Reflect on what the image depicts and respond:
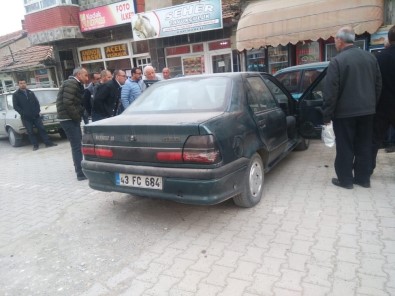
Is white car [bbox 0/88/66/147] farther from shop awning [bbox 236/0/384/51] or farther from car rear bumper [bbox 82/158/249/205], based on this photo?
car rear bumper [bbox 82/158/249/205]

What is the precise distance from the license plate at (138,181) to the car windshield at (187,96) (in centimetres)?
86

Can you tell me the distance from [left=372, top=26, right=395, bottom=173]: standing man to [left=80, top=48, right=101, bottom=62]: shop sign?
14362 millimetres

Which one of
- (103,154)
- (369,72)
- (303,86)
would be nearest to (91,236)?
(103,154)

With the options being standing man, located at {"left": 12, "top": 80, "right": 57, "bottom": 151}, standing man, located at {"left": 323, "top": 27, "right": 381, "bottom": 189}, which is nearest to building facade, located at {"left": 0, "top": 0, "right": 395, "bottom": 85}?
standing man, located at {"left": 323, "top": 27, "right": 381, "bottom": 189}

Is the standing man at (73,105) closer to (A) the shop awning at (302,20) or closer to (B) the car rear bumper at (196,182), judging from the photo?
(B) the car rear bumper at (196,182)

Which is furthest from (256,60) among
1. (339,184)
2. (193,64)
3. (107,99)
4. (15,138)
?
(15,138)

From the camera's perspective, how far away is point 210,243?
3.13 metres

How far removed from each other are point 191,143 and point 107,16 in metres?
12.6

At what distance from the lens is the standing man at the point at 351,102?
12.5ft

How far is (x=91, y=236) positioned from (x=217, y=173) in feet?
5.20

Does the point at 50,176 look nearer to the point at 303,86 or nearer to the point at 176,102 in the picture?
the point at 176,102

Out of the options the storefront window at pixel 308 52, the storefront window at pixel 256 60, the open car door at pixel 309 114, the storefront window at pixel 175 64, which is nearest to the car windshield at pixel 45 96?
the storefront window at pixel 175 64

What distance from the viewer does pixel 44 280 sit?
2795mm

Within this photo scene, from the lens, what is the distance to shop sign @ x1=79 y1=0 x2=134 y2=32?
13141 millimetres
